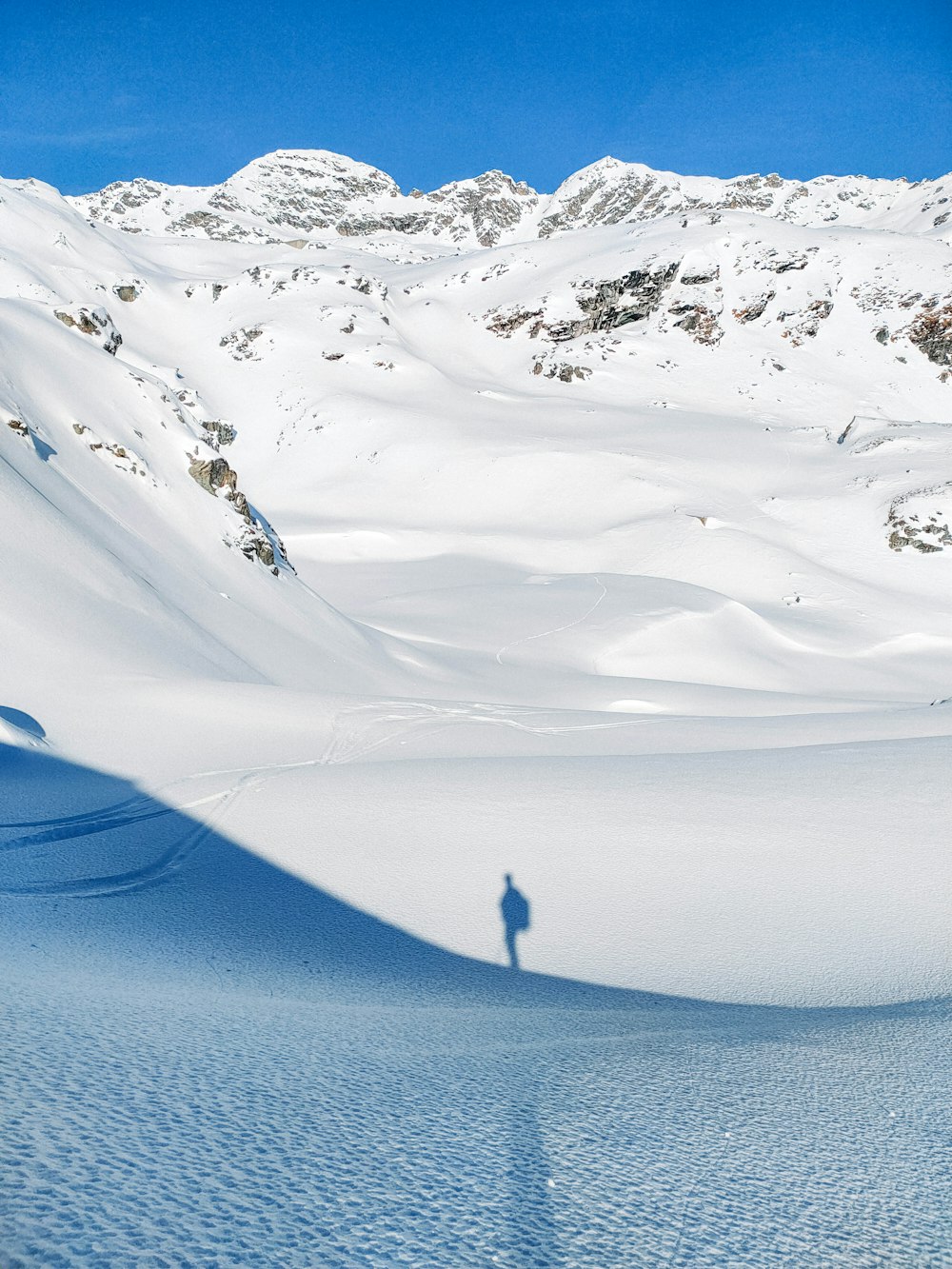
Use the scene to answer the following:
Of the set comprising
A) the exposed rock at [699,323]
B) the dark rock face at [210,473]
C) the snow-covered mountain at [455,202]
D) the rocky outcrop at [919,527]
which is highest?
the snow-covered mountain at [455,202]

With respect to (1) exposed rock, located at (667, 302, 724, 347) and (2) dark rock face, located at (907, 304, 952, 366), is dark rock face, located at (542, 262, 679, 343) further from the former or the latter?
(2) dark rock face, located at (907, 304, 952, 366)

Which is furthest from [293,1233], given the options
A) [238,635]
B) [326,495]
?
[326,495]

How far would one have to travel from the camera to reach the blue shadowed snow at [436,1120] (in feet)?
4.52

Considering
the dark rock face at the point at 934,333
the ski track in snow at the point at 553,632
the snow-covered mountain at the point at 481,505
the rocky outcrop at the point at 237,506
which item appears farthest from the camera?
the dark rock face at the point at 934,333

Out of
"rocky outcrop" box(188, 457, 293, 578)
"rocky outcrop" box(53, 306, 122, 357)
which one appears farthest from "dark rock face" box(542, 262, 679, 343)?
"rocky outcrop" box(188, 457, 293, 578)

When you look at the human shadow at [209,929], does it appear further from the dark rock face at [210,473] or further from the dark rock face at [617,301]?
the dark rock face at [617,301]

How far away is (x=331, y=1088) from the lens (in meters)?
2.02

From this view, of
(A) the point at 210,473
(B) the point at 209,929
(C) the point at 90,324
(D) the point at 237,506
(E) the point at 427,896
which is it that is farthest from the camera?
(C) the point at 90,324

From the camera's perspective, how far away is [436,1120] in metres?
1.89

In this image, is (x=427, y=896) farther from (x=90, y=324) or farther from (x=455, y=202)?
(x=455, y=202)

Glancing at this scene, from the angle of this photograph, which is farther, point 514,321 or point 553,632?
point 514,321

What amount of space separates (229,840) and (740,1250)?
4149 mm

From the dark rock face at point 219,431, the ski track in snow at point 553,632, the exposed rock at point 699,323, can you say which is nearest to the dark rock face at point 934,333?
the exposed rock at point 699,323

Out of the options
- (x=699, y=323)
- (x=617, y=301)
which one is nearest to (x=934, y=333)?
(x=699, y=323)
